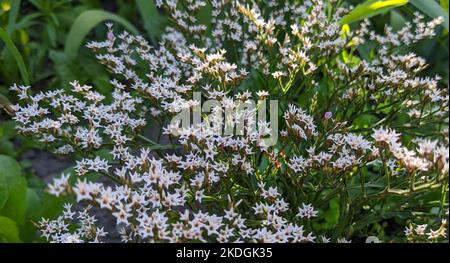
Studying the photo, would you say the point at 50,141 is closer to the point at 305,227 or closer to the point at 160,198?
the point at 160,198

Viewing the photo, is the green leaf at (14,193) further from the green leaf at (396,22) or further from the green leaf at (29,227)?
the green leaf at (396,22)

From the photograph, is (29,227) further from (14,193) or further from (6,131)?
(6,131)

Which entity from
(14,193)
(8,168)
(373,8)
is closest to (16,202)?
(14,193)

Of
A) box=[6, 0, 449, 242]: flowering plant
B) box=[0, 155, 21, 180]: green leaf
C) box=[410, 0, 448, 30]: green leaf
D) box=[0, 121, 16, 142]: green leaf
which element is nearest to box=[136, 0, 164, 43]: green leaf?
box=[6, 0, 449, 242]: flowering plant

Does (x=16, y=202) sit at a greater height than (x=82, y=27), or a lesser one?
lesser

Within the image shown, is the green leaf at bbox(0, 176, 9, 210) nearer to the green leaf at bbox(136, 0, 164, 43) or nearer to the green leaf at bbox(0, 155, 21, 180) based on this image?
the green leaf at bbox(0, 155, 21, 180)

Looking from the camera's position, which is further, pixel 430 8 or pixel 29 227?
pixel 29 227
